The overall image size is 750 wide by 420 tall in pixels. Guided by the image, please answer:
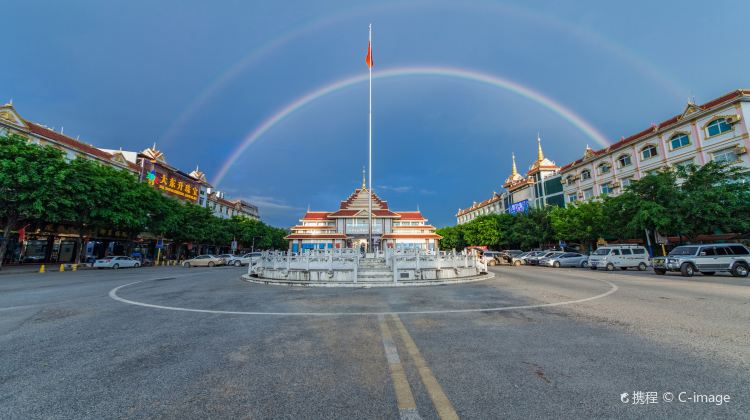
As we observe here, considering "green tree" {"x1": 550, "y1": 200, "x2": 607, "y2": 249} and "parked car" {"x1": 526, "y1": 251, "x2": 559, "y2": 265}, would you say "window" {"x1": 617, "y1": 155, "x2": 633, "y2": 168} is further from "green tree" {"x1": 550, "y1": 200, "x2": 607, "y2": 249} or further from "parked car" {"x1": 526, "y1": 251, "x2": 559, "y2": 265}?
"parked car" {"x1": 526, "y1": 251, "x2": 559, "y2": 265}

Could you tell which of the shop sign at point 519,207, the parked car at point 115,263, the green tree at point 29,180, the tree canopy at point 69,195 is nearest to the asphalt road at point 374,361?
the green tree at point 29,180

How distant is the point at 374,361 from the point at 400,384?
0.90 m

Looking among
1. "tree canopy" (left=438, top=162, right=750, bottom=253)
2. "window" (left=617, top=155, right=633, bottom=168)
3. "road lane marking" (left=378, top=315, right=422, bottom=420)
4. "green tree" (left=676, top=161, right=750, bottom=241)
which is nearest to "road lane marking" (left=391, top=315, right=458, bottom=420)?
"road lane marking" (left=378, top=315, right=422, bottom=420)

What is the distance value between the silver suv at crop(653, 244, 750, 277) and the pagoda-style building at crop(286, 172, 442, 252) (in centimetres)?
3634

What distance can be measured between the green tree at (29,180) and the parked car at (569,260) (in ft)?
148

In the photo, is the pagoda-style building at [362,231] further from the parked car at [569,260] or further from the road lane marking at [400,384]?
the road lane marking at [400,384]

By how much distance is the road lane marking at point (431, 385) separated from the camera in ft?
Answer: 9.62

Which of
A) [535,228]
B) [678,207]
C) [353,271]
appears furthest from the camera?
[535,228]

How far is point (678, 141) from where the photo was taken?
3553cm

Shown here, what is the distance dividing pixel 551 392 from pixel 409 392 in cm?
161

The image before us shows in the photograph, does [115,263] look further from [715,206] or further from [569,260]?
[715,206]

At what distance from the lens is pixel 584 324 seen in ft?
21.2

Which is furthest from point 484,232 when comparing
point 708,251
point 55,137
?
point 55,137

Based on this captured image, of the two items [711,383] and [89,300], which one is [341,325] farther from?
[89,300]
